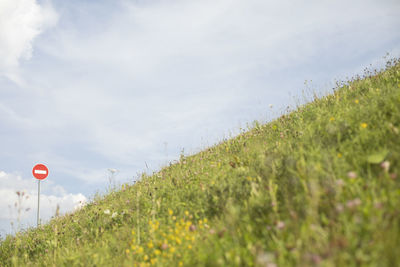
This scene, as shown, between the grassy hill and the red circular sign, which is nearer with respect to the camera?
the grassy hill

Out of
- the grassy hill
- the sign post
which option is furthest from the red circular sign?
the grassy hill

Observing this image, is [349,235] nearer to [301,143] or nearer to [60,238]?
[301,143]

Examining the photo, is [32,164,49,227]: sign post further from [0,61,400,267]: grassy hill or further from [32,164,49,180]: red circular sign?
[0,61,400,267]: grassy hill

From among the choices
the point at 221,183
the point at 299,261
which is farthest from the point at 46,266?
the point at 299,261

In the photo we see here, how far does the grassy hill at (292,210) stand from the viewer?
2143 millimetres

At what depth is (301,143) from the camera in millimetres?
4219

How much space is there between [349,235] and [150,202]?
394cm

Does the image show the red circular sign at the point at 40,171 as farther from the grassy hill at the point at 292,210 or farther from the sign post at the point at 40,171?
the grassy hill at the point at 292,210

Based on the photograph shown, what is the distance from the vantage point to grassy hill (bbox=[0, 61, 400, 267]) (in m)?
2.14

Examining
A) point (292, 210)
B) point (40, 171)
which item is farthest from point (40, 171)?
point (292, 210)

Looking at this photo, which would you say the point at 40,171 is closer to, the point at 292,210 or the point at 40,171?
the point at 40,171

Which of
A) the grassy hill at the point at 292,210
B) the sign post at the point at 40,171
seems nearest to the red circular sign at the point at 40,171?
the sign post at the point at 40,171

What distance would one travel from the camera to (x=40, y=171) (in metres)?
13.3

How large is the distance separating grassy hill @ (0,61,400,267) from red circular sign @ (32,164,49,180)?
8648 millimetres
